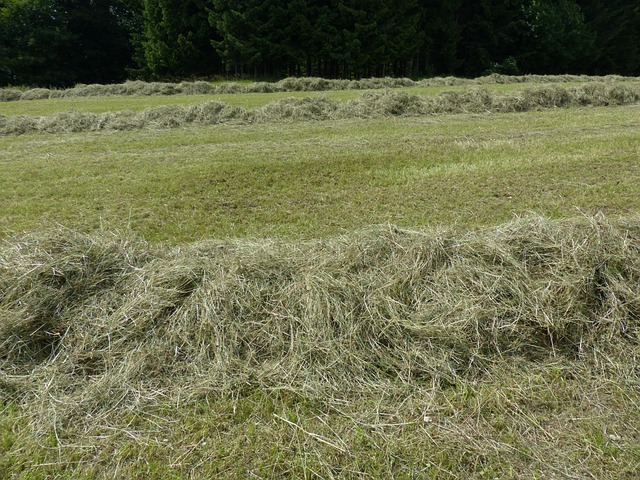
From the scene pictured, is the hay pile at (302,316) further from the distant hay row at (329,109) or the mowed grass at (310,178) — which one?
the distant hay row at (329,109)

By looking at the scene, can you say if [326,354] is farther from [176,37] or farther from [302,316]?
[176,37]

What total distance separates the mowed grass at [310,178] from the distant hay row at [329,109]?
998 mm

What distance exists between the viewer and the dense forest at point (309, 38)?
31.5m

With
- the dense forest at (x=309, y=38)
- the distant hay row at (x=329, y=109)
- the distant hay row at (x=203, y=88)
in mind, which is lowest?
the distant hay row at (x=203, y=88)

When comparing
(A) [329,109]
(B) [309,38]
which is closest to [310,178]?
(A) [329,109]

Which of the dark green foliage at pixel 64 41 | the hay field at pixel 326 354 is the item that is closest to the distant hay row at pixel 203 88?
the dark green foliage at pixel 64 41

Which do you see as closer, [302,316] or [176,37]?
[302,316]

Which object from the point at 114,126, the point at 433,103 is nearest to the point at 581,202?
the point at 433,103

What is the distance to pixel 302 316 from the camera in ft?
10.6

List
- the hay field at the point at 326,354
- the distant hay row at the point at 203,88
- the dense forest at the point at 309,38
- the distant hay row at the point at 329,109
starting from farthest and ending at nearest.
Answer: the dense forest at the point at 309,38, the distant hay row at the point at 203,88, the distant hay row at the point at 329,109, the hay field at the point at 326,354

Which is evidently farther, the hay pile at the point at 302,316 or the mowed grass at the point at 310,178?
the mowed grass at the point at 310,178

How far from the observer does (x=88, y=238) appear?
149 inches

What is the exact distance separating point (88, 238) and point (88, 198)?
10.1 ft

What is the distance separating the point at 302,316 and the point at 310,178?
4.33m
